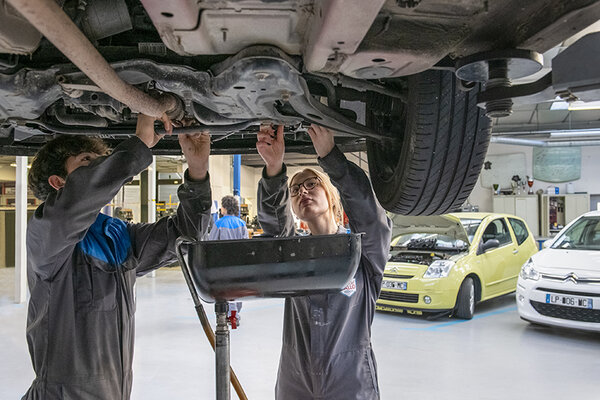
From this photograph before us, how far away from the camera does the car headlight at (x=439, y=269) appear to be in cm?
432

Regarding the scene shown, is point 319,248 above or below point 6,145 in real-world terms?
below

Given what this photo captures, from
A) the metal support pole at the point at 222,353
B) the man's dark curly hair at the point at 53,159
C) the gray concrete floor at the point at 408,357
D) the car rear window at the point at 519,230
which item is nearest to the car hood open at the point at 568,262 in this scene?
the gray concrete floor at the point at 408,357

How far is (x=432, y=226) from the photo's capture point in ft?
17.7

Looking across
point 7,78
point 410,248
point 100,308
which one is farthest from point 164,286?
point 7,78

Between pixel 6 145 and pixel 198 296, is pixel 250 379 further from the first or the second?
pixel 198 296

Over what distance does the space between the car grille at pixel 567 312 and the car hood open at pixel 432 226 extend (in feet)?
3.60

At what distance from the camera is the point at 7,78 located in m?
1.05

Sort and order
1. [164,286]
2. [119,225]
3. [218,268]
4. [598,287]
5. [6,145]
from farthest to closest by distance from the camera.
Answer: [164,286] → [598,287] → [6,145] → [119,225] → [218,268]

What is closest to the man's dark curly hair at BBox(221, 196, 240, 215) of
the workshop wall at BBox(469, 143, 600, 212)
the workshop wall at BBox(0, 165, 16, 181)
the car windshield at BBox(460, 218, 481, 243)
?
the car windshield at BBox(460, 218, 481, 243)

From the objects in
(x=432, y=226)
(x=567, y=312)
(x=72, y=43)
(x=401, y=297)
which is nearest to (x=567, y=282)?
(x=567, y=312)

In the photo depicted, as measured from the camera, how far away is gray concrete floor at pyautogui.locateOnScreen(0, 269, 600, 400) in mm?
2727

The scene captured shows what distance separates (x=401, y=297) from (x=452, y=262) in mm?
596

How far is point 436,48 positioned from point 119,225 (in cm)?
116

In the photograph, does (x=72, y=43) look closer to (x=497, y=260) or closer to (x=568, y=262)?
(x=568, y=262)
